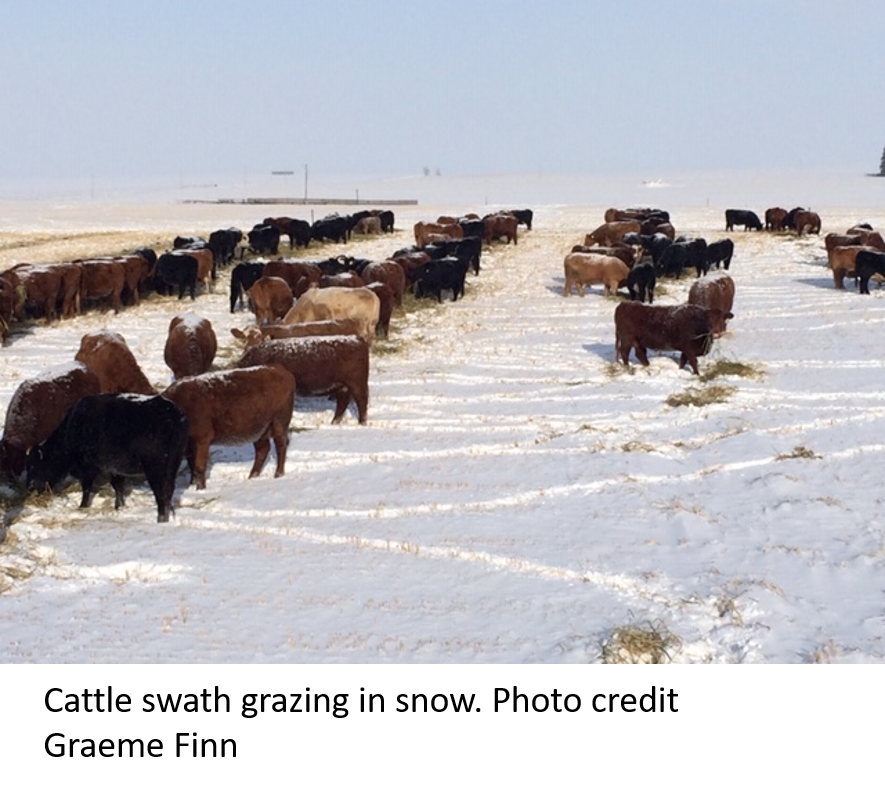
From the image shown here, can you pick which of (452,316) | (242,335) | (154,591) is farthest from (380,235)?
(154,591)

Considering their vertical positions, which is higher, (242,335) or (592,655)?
(242,335)

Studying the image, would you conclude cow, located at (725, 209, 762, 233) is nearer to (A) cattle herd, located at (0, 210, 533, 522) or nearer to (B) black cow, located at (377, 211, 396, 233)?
(B) black cow, located at (377, 211, 396, 233)

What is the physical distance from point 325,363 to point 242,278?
7597mm

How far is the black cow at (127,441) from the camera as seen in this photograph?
20.9ft

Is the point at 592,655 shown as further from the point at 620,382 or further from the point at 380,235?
the point at 380,235

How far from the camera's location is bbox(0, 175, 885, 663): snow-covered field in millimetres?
4445

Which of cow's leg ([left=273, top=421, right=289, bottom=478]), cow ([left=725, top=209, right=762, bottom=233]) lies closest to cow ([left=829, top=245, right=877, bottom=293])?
cow's leg ([left=273, top=421, right=289, bottom=478])

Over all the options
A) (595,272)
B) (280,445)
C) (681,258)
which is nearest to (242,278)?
(595,272)

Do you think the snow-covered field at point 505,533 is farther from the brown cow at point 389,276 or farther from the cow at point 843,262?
the cow at point 843,262

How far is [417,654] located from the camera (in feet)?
13.9

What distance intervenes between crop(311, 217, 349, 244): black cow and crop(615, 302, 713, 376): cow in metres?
19.3
